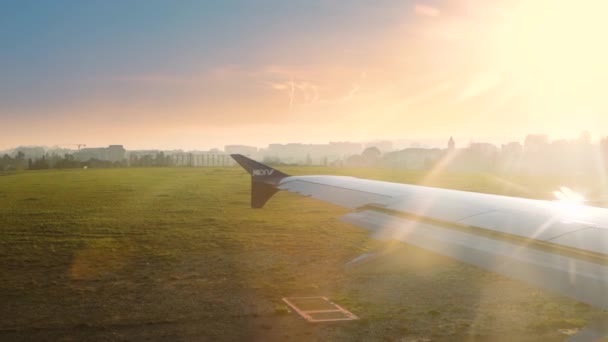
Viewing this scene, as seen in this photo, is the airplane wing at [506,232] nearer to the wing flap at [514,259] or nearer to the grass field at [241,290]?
the wing flap at [514,259]

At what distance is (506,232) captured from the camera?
534 centimetres

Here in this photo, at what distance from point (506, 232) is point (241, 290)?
5107 mm

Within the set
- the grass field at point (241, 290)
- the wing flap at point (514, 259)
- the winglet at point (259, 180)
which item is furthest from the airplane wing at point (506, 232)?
the winglet at point (259, 180)

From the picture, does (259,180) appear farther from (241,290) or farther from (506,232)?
(506,232)

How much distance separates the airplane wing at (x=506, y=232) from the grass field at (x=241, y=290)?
0.67 metres

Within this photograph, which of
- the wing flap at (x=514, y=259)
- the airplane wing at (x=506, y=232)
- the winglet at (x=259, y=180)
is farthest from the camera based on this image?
the winglet at (x=259, y=180)

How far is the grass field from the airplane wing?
0.67m

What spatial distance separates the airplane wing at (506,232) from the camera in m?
4.14

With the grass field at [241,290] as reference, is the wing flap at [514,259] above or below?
above

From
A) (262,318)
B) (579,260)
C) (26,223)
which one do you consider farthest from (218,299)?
(26,223)

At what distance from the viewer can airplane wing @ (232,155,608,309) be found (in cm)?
414

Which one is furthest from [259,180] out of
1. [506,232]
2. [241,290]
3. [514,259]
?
[514,259]

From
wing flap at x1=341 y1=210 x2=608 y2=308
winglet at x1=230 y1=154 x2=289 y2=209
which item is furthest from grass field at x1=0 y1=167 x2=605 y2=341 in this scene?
winglet at x1=230 y1=154 x2=289 y2=209

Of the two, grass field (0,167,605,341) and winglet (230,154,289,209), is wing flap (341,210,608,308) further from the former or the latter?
winglet (230,154,289,209)
